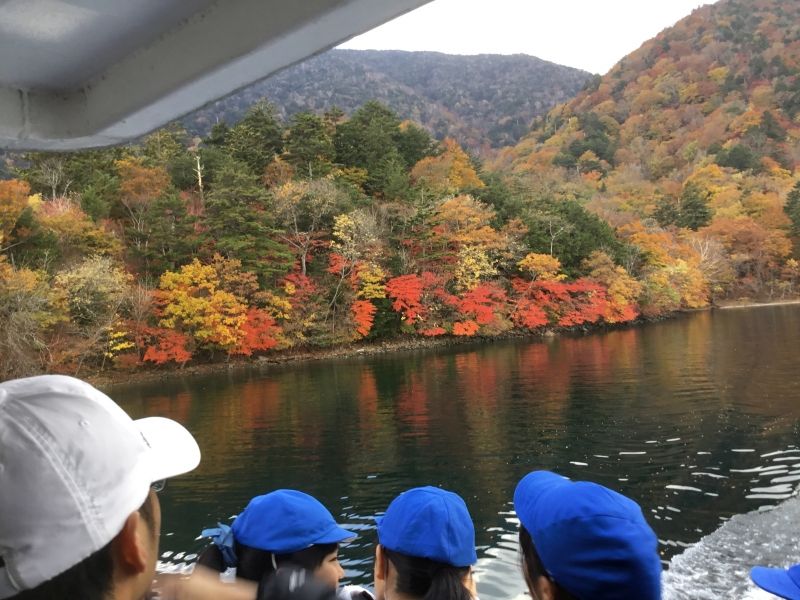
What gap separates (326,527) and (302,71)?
343 ft

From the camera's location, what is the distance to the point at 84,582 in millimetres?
591

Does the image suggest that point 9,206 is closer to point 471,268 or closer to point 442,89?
point 471,268

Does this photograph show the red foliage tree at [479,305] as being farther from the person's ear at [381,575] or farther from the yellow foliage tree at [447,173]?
the person's ear at [381,575]

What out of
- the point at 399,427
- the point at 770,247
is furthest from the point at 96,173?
the point at 770,247

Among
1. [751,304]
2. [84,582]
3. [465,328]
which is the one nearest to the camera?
[84,582]

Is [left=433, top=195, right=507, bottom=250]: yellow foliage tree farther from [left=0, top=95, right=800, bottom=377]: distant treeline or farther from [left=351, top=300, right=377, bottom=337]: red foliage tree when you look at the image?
[left=351, top=300, right=377, bottom=337]: red foliage tree

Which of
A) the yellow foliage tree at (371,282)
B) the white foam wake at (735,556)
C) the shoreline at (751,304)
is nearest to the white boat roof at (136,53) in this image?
the white foam wake at (735,556)

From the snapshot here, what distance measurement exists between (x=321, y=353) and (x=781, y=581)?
18.7 metres

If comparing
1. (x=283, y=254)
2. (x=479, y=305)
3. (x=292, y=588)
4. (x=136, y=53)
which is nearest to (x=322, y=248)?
(x=283, y=254)

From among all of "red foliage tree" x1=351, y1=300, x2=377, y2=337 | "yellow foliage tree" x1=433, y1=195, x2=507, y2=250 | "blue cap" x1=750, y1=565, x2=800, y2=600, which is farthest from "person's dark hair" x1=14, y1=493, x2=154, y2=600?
"yellow foliage tree" x1=433, y1=195, x2=507, y2=250

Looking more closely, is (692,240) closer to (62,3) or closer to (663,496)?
(663,496)

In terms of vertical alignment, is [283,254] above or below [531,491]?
above

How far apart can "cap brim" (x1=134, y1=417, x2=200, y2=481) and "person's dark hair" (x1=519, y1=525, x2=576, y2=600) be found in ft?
1.86

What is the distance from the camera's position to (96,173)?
20125 millimetres
